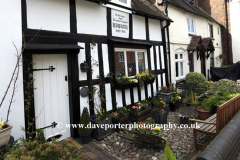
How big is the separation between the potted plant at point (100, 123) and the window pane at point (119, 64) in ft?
5.17

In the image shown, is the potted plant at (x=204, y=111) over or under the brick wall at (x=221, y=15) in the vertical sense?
under

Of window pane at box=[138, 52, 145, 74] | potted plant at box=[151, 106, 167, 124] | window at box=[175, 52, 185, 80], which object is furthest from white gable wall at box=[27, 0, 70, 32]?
window at box=[175, 52, 185, 80]

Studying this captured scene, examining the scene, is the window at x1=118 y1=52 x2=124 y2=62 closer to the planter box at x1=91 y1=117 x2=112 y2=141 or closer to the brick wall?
the planter box at x1=91 y1=117 x2=112 y2=141

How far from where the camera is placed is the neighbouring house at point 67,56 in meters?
3.31

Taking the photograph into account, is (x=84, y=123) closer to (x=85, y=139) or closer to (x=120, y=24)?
(x=85, y=139)

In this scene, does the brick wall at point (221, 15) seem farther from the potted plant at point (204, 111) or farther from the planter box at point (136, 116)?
the planter box at point (136, 116)

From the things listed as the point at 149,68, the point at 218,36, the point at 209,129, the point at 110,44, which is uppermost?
the point at 218,36

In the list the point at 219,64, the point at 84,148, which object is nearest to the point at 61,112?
the point at 84,148

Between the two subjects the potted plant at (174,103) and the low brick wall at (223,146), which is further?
the potted plant at (174,103)

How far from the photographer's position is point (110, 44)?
16.6 ft

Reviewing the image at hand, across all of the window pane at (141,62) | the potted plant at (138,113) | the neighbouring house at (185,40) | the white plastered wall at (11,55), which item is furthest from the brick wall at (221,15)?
the white plastered wall at (11,55)

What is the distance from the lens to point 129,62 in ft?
19.4

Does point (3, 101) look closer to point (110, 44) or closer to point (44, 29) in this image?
point (44, 29)

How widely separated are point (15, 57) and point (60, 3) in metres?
1.83
